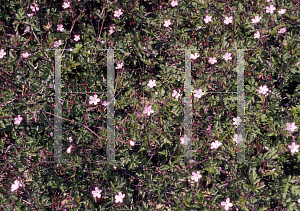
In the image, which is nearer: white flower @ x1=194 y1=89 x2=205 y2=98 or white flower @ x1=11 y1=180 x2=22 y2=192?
white flower @ x1=11 y1=180 x2=22 y2=192

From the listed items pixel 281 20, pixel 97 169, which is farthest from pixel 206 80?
pixel 97 169

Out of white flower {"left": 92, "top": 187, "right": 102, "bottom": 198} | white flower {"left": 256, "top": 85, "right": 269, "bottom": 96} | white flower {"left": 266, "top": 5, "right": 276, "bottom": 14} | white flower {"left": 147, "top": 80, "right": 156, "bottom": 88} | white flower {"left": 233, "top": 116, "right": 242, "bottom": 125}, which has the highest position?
white flower {"left": 266, "top": 5, "right": 276, "bottom": 14}

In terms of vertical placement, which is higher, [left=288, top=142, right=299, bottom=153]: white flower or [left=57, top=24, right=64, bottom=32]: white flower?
[left=57, top=24, right=64, bottom=32]: white flower

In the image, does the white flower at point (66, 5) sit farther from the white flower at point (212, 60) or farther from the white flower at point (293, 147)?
the white flower at point (293, 147)

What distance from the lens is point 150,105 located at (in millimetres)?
2998

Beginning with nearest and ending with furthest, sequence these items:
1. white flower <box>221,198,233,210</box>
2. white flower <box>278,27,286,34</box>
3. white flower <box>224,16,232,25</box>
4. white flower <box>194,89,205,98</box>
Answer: white flower <box>221,198,233,210</box>, white flower <box>194,89,205,98</box>, white flower <box>278,27,286,34</box>, white flower <box>224,16,232,25</box>

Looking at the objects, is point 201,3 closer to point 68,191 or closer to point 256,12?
point 256,12

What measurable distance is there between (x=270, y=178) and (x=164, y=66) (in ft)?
6.34

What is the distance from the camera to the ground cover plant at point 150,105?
2846mm

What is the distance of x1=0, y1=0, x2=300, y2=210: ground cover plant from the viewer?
285 cm

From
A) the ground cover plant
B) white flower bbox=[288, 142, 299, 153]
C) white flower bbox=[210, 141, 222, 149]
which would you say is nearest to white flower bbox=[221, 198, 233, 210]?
the ground cover plant

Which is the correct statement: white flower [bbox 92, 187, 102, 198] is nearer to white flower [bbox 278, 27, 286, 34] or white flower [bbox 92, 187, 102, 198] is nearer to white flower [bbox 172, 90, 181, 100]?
white flower [bbox 172, 90, 181, 100]

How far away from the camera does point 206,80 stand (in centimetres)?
307

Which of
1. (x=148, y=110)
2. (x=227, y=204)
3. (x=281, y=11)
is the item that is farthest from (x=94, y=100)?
(x=281, y=11)
